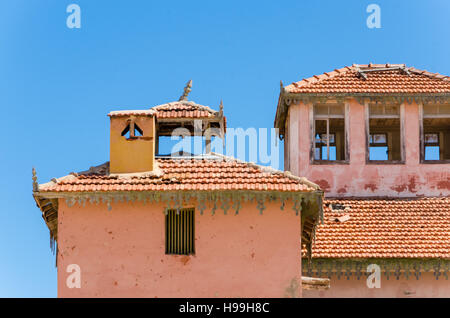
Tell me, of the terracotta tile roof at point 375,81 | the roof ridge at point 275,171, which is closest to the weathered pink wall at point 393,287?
the roof ridge at point 275,171

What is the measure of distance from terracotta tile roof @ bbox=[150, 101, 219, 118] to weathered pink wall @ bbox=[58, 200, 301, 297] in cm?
305

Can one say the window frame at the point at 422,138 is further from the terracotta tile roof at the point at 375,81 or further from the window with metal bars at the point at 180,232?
the window with metal bars at the point at 180,232

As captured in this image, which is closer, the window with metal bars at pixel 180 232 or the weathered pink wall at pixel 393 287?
the window with metal bars at pixel 180 232

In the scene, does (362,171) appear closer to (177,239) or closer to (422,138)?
(422,138)

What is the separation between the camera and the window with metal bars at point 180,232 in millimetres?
19031

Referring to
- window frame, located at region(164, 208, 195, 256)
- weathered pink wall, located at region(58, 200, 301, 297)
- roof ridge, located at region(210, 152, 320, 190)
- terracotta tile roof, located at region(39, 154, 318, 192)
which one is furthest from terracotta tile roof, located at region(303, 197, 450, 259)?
window frame, located at region(164, 208, 195, 256)

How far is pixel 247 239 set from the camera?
62.2 ft

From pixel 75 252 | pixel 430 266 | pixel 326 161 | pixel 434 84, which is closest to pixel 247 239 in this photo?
pixel 75 252

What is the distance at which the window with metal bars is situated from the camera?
19031 mm

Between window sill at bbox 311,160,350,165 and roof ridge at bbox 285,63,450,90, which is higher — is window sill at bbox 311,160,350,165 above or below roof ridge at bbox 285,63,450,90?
below

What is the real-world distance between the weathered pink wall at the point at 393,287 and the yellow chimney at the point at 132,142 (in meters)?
5.95

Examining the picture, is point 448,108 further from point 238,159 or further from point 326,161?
point 238,159

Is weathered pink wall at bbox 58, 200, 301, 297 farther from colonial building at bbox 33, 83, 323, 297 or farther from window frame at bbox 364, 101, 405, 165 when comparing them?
window frame at bbox 364, 101, 405, 165

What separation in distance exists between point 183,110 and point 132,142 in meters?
2.04
